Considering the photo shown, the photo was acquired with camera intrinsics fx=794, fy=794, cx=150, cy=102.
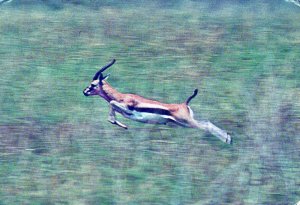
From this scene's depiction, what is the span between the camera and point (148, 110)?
3.92m

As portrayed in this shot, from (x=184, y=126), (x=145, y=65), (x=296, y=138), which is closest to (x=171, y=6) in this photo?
(x=145, y=65)

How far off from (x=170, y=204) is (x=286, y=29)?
109 cm

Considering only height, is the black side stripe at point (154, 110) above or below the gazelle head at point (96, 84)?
below

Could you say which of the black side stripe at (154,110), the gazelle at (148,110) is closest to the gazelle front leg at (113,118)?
the gazelle at (148,110)

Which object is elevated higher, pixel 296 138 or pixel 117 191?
pixel 296 138

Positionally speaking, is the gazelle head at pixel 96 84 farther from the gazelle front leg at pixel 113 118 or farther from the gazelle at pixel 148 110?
the gazelle front leg at pixel 113 118

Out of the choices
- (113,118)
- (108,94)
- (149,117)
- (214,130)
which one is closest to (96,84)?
(108,94)

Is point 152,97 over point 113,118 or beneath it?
over

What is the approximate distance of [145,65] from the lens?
13.2ft

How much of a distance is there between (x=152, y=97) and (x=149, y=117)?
102 millimetres

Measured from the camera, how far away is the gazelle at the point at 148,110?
3910 mm

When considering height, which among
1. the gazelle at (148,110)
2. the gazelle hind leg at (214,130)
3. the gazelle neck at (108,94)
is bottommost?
the gazelle hind leg at (214,130)

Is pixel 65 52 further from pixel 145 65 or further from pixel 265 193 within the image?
pixel 265 193

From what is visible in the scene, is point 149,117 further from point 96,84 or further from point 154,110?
point 96,84
